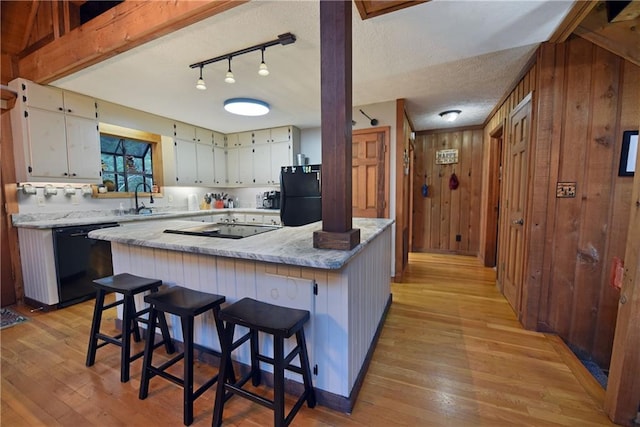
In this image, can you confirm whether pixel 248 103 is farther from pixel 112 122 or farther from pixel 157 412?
pixel 157 412

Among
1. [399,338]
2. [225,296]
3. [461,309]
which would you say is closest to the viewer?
[225,296]

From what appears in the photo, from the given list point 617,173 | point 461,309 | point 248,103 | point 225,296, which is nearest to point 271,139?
point 248,103

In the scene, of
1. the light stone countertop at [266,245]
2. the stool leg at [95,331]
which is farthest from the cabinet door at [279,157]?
the stool leg at [95,331]

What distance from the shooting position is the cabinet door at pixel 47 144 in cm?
274

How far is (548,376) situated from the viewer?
1751mm

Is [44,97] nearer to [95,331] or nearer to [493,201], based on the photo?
[95,331]

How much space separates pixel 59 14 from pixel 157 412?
11.6 feet

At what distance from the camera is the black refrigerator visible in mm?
3365

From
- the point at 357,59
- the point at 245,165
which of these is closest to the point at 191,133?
the point at 245,165

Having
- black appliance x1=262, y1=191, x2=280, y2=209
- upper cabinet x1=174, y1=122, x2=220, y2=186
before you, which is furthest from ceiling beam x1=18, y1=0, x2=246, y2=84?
black appliance x1=262, y1=191, x2=280, y2=209

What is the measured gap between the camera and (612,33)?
1785 mm

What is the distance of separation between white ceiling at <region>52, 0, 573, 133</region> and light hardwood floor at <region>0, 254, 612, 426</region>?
2.38 meters

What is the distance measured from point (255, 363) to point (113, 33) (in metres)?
2.68

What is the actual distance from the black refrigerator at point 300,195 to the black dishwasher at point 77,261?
2076 millimetres
